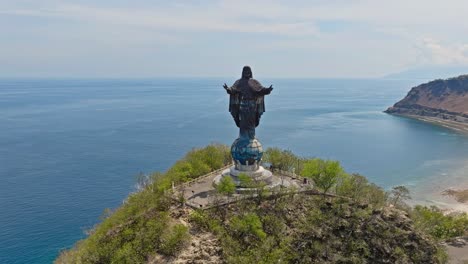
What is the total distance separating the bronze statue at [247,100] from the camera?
47.0 metres

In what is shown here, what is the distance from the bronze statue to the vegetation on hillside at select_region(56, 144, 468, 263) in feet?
24.3

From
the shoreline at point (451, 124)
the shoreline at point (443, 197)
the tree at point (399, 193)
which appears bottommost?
the shoreline at point (443, 197)

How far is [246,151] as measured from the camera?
46312 mm

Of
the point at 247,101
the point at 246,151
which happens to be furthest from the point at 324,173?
the point at 247,101

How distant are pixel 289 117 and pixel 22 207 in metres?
142

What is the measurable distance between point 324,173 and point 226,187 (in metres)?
13.2

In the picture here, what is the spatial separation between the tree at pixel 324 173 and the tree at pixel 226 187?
1112 centimetres

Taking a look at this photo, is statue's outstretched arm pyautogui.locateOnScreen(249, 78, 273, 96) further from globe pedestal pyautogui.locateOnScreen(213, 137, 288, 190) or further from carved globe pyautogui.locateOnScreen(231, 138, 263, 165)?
carved globe pyautogui.locateOnScreen(231, 138, 263, 165)

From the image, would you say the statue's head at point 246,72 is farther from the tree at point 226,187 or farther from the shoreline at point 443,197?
the shoreline at point 443,197

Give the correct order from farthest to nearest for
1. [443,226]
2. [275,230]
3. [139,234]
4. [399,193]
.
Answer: [443,226] → [399,193] → [275,230] → [139,234]

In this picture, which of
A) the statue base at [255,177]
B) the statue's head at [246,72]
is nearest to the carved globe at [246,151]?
the statue base at [255,177]

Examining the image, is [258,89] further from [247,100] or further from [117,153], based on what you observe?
[117,153]

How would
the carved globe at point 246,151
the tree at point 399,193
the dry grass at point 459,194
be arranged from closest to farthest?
the carved globe at point 246,151, the tree at point 399,193, the dry grass at point 459,194

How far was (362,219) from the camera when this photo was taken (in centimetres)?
4100
